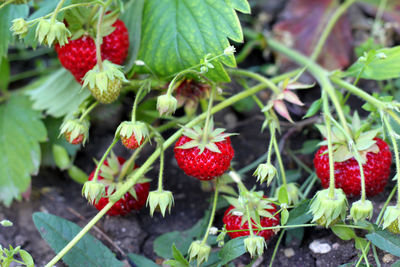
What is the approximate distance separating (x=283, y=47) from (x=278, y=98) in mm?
493

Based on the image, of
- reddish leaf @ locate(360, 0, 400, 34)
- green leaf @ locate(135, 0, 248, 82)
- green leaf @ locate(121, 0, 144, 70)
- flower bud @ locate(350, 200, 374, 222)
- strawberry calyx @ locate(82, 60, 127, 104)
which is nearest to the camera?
flower bud @ locate(350, 200, 374, 222)

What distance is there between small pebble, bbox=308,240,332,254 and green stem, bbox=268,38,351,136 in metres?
0.27

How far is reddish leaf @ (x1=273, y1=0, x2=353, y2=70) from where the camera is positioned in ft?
5.30

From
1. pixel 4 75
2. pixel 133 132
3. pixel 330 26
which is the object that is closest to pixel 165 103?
pixel 133 132

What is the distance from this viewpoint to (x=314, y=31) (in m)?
1.68

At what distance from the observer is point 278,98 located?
1.12 metres

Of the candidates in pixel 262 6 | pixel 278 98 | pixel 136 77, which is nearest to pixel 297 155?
pixel 278 98

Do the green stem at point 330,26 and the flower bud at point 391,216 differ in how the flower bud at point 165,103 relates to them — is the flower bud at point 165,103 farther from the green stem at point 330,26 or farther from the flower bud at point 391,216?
the green stem at point 330,26

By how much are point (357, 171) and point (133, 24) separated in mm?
674

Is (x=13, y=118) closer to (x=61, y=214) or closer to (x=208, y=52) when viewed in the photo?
(x=61, y=214)

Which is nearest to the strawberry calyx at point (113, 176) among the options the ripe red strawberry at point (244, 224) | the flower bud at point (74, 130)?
the flower bud at point (74, 130)

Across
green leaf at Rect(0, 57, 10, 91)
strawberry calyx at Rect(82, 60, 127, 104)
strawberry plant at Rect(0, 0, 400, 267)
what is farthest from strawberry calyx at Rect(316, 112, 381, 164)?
green leaf at Rect(0, 57, 10, 91)

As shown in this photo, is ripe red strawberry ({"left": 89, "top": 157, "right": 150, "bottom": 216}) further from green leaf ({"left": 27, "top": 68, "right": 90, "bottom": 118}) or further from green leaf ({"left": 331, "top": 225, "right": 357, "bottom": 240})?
green leaf ({"left": 331, "top": 225, "right": 357, "bottom": 240})

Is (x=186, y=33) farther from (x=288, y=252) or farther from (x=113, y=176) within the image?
(x=288, y=252)
